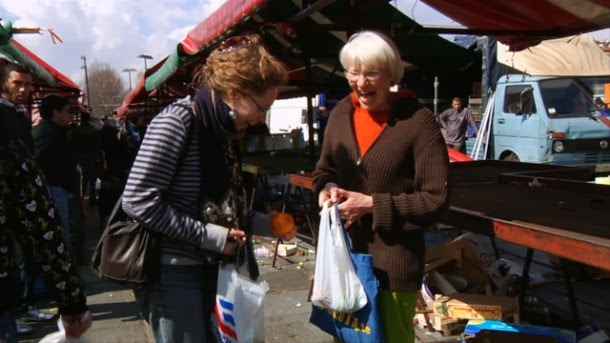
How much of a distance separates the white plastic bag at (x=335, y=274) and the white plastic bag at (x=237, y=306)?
344 millimetres

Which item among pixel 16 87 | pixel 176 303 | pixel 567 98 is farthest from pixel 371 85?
pixel 567 98

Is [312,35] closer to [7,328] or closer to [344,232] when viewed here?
[344,232]

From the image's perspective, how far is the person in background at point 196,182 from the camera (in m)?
1.73

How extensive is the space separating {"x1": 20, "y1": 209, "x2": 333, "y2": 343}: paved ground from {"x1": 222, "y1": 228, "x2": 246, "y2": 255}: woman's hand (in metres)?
2.27

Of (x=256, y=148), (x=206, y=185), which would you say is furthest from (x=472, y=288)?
(x=256, y=148)

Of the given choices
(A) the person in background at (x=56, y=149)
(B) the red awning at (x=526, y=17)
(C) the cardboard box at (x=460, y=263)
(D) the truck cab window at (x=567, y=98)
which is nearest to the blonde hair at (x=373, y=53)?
(C) the cardboard box at (x=460, y=263)

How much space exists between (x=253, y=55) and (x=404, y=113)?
674mm

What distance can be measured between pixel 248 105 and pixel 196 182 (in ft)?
1.02

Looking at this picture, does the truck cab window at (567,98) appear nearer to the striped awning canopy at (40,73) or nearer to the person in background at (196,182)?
the striped awning canopy at (40,73)

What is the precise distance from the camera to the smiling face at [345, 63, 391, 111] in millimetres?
2129

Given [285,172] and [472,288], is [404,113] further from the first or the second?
[285,172]

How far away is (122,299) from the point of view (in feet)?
16.1

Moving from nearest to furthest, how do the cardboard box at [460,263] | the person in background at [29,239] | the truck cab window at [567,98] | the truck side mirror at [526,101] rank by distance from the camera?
the person in background at [29,239] < the cardboard box at [460,263] < the truck cab window at [567,98] < the truck side mirror at [526,101]

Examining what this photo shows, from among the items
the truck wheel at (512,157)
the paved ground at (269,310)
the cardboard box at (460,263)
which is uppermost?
the truck wheel at (512,157)
